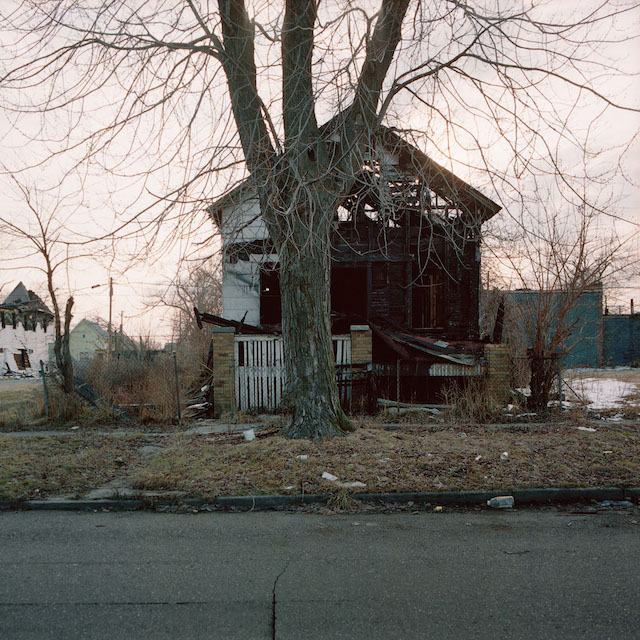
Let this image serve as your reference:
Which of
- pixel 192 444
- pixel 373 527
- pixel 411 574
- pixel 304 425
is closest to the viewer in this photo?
pixel 411 574

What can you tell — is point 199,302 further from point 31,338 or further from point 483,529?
point 31,338

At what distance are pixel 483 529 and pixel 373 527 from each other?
1022 millimetres

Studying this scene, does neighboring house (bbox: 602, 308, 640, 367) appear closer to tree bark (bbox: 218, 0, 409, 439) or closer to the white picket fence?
the white picket fence

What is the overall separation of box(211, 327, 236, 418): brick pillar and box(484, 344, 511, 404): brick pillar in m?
6.11

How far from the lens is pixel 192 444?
823cm

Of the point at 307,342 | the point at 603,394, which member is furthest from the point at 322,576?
the point at 603,394

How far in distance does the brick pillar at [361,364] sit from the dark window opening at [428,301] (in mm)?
5265

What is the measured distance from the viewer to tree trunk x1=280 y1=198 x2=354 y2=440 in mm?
7605

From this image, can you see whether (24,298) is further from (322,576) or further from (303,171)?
(322,576)

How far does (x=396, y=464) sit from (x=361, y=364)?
565 cm

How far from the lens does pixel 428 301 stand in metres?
17.7

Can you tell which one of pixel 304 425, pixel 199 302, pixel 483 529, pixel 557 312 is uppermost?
pixel 199 302

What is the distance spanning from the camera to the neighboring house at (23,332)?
48.5m

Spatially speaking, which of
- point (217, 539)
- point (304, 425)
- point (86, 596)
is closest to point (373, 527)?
point (217, 539)
